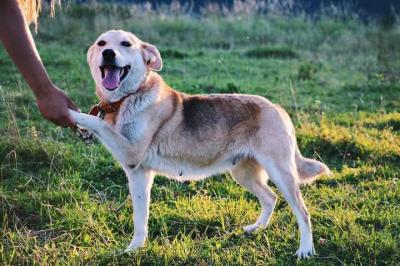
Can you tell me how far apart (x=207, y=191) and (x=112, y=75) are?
5.57 ft

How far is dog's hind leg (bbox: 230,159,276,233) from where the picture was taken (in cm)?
496

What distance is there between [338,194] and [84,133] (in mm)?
2312

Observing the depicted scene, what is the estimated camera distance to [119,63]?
4.23 metres

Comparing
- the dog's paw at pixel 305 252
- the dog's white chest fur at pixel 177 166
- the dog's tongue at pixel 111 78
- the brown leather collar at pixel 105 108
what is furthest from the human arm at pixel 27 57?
the dog's paw at pixel 305 252

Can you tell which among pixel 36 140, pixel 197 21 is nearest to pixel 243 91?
pixel 36 140

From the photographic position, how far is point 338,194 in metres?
5.41

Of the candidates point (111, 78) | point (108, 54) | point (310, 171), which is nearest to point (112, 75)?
point (111, 78)

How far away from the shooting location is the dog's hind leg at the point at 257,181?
496 centimetres

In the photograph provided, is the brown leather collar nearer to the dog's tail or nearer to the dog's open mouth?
the dog's open mouth

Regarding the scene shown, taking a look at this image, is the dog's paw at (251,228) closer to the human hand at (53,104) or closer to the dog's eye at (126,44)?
the dog's eye at (126,44)

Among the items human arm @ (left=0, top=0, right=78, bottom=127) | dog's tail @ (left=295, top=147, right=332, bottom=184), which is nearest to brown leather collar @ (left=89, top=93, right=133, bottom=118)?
human arm @ (left=0, top=0, right=78, bottom=127)

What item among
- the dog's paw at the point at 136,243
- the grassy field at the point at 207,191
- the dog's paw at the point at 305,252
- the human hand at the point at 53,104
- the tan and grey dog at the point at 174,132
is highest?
the human hand at the point at 53,104

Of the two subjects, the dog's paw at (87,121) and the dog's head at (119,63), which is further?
the dog's head at (119,63)

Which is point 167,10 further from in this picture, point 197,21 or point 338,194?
point 338,194
